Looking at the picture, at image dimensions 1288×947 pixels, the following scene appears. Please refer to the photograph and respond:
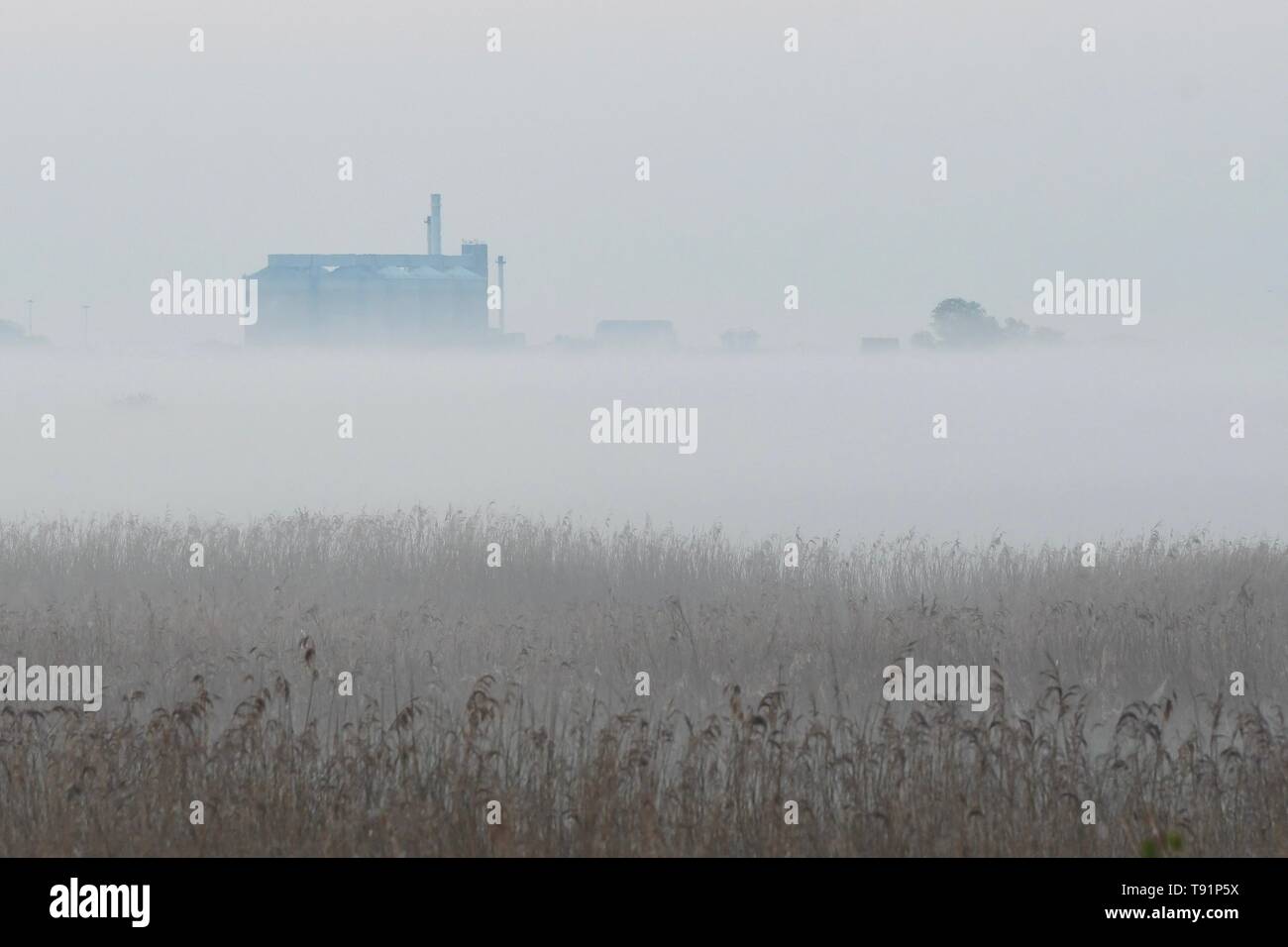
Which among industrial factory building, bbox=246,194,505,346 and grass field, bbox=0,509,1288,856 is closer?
grass field, bbox=0,509,1288,856

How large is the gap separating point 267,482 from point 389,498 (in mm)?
3881

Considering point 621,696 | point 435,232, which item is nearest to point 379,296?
point 435,232

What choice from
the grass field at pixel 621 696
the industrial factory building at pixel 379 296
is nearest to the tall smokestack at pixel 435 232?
the industrial factory building at pixel 379 296

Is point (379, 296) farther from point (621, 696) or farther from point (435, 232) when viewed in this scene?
point (621, 696)

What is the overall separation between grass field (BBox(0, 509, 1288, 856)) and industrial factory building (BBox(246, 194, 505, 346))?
42033 mm

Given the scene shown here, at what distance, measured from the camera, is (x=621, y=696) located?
10719 millimetres

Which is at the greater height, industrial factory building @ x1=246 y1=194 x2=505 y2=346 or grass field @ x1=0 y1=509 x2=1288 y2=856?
industrial factory building @ x1=246 y1=194 x2=505 y2=346

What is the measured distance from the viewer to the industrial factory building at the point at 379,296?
60469mm

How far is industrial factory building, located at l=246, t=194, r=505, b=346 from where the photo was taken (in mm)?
60469

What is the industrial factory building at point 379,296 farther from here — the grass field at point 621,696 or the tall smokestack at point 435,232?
the grass field at point 621,696

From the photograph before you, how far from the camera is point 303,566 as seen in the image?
16.2m

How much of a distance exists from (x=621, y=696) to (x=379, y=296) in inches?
2090

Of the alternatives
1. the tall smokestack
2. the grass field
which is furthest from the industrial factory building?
the grass field

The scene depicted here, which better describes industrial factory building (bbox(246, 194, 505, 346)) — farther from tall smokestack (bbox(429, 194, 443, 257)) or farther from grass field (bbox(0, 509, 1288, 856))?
grass field (bbox(0, 509, 1288, 856))
